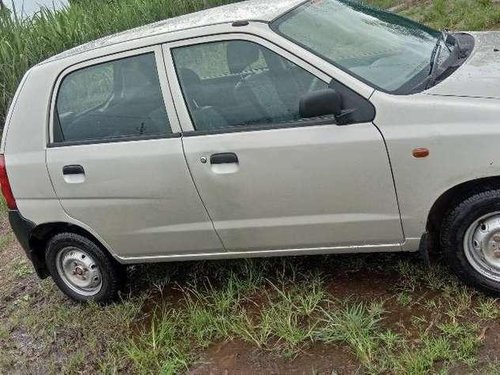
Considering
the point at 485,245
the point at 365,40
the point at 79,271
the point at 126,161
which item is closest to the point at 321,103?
the point at 365,40

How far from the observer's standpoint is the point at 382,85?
3.63 m

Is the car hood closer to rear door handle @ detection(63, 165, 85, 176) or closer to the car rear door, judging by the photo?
the car rear door

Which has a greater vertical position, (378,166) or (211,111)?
(211,111)

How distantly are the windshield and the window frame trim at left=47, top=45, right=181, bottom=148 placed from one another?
0.73 meters

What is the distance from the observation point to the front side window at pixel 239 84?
374 centimetres

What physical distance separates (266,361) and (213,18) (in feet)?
6.69

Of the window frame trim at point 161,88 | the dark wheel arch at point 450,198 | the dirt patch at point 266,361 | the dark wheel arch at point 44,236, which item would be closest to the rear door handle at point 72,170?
the window frame trim at point 161,88

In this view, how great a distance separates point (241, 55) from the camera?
3869 millimetres

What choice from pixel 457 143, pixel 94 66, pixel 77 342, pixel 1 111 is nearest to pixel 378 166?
pixel 457 143

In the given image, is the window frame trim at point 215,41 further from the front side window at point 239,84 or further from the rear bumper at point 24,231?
the rear bumper at point 24,231

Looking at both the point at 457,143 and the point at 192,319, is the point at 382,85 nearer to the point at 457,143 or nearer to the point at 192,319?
the point at 457,143

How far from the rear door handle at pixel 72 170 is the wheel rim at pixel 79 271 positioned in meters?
0.63

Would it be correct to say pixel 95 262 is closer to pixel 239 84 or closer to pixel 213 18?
pixel 239 84

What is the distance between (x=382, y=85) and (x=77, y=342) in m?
2.53
